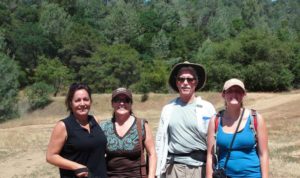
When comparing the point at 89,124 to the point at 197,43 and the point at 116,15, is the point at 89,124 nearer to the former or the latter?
the point at 197,43

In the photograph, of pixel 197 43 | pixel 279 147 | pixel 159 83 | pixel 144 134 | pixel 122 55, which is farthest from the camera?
pixel 197 43

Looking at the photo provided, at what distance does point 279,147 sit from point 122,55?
42304 millimetres

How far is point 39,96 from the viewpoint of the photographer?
50.9 meters

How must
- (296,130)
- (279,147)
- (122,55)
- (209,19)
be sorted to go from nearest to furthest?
1. (279,147)
2. (296,130)
3. (122,55)
4. (209,19)

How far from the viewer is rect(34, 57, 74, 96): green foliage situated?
2304 inches

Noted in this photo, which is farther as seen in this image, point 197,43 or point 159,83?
point 197,43

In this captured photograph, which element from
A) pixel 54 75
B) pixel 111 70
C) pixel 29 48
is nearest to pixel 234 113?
pixel 111 70

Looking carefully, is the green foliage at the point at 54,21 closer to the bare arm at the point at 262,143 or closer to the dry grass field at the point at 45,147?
the dry grass field at the point at 45,147

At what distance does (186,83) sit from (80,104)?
1.15 meters

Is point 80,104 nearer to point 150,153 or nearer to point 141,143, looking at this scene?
point 141,143

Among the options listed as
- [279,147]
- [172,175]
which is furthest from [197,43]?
[172,175]

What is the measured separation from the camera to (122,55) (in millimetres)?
57219

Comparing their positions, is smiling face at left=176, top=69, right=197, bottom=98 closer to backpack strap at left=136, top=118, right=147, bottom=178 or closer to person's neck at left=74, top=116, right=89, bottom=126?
backpack strap at left=136, top=118, right=147, bottom=178

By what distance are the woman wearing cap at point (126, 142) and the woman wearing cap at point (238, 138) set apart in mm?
571
